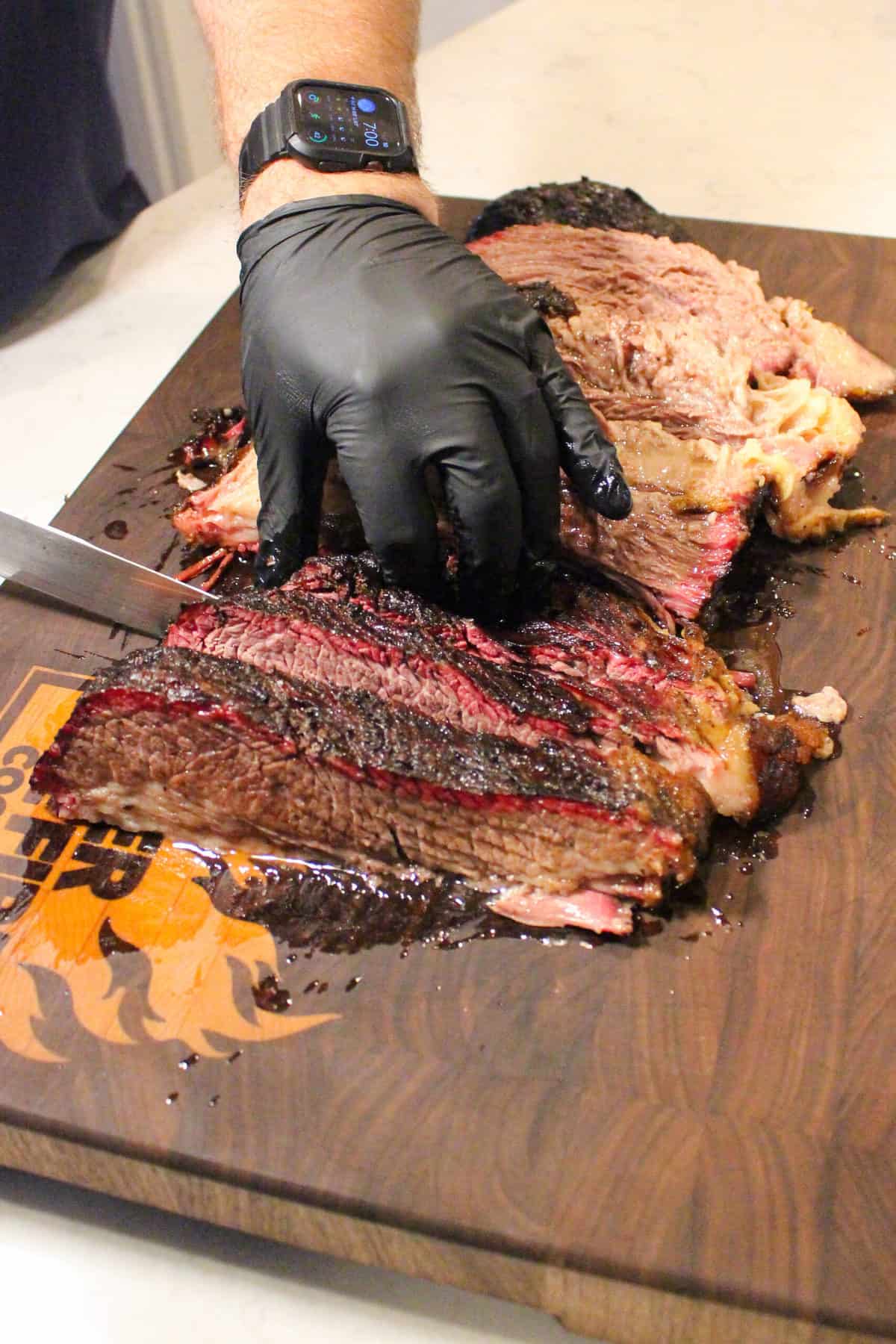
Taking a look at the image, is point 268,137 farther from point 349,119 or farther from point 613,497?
point 613,497

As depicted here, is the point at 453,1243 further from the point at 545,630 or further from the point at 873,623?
the point at 873,623

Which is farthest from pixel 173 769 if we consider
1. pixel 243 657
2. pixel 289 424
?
pixel 289 424

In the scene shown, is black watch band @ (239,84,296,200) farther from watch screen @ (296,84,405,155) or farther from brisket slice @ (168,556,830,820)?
brisket slice @ (168,556,830,820)

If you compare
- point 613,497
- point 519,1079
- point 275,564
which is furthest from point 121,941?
point 613,497

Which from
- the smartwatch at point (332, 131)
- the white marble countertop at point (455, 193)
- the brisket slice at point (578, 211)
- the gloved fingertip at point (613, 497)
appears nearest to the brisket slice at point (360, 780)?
the gloved fingertip at point (613, 497)

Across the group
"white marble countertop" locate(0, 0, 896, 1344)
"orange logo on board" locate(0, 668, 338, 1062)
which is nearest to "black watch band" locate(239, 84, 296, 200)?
"white marble countertop" locate(0, 0, 896, 1344)

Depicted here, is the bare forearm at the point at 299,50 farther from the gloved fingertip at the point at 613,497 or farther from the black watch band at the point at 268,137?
the gloved fingertip at the point at 613,497
